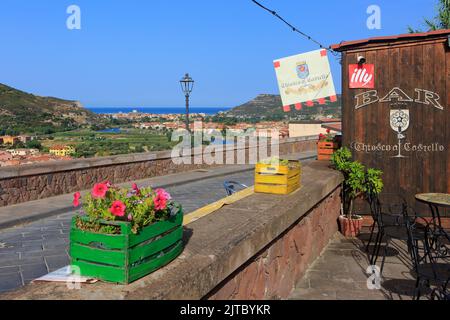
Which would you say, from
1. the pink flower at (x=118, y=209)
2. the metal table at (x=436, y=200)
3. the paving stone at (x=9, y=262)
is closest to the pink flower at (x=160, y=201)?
the pink flower at (x=118, y=209)

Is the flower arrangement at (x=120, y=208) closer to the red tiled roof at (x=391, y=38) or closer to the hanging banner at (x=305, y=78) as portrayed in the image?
the red tiled roof at (x=391, y=38)

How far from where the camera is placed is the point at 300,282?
470 centimetres

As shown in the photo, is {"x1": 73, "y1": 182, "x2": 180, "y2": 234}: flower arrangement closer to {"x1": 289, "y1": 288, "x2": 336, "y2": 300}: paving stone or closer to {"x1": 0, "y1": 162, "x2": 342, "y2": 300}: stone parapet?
{"x1": 0, "y1": 162, "x2": 342, "y2": 300}: stone parapet

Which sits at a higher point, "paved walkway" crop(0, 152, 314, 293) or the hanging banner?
the hanging banner

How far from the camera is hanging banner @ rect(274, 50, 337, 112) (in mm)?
8023

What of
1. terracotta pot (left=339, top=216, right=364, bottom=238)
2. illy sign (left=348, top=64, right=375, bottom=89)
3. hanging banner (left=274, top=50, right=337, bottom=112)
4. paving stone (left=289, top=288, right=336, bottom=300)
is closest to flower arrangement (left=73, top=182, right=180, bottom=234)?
paving stone (left=289, top=288, right=336, bottom=300)

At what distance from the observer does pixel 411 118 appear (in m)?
7.00

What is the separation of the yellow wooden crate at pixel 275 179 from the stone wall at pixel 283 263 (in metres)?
0.40

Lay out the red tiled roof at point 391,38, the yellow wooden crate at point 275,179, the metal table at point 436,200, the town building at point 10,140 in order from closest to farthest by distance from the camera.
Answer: the yellow wooden crate at point 275,179, the metal table at point 436,200, the red tiled roof at point 391,38, the town building at point 10,140

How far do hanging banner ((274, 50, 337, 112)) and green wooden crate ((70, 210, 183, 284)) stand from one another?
6.21 m

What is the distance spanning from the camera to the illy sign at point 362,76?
23.2ft

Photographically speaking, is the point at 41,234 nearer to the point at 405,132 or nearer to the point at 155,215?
the point at 155,215

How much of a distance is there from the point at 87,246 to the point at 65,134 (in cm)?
1718

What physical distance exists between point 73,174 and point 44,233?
353 centimetres
